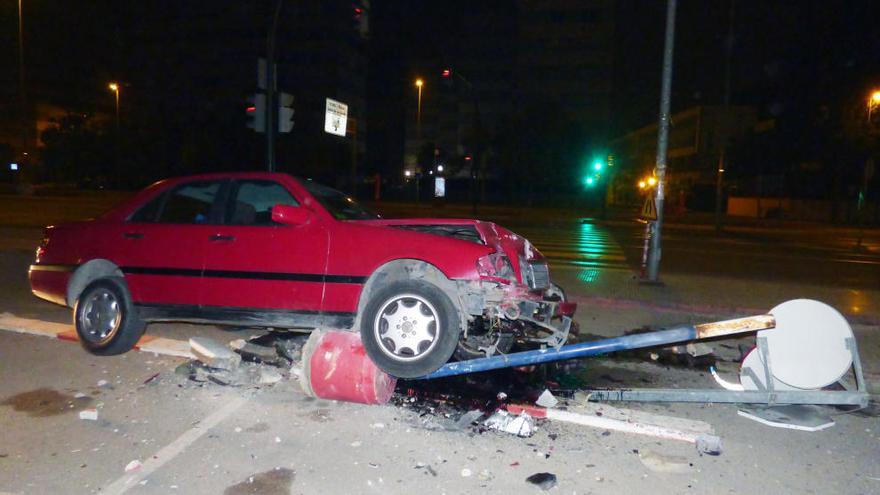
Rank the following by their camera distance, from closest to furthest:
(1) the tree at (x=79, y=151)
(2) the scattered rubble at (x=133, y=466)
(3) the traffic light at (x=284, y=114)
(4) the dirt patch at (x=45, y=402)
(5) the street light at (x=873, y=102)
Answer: (2) the scattered rubble at (x=133, y=466) < (4) the dirt patch at (x=45, y=402) < (3) the traffic light at (x=284, y=114) < (5) the street light at (x=873, y=102) < (1) the tree at (x=79, y=151)

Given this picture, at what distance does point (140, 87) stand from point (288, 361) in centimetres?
8432

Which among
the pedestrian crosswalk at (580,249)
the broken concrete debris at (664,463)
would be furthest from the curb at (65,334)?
the pedestrian crosswalk at (580,249)

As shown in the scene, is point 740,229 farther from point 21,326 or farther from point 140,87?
point 140,87

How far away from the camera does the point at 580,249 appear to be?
16.9 meters

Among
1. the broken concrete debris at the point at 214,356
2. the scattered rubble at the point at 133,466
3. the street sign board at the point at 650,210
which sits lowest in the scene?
the scattered rubble at the point at 133,466

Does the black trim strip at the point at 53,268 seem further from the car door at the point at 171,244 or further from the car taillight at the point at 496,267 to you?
the car taillight at the point at 496,267

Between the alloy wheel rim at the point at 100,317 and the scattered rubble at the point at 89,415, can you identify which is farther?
the alloy wheel rim at the point at 100,317

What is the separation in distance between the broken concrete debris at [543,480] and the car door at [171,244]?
11.3ft

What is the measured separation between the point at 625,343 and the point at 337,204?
2.88m

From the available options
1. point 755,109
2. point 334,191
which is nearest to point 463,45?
point 755,109

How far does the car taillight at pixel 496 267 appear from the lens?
494cm

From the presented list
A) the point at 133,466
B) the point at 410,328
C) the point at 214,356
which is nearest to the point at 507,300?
the point at 410,328

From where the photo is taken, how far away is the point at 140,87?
259ft

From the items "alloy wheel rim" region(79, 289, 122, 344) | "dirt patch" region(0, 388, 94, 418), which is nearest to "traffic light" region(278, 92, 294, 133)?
→ "alloy wheel rim" region(79, 289, 122, 344)
